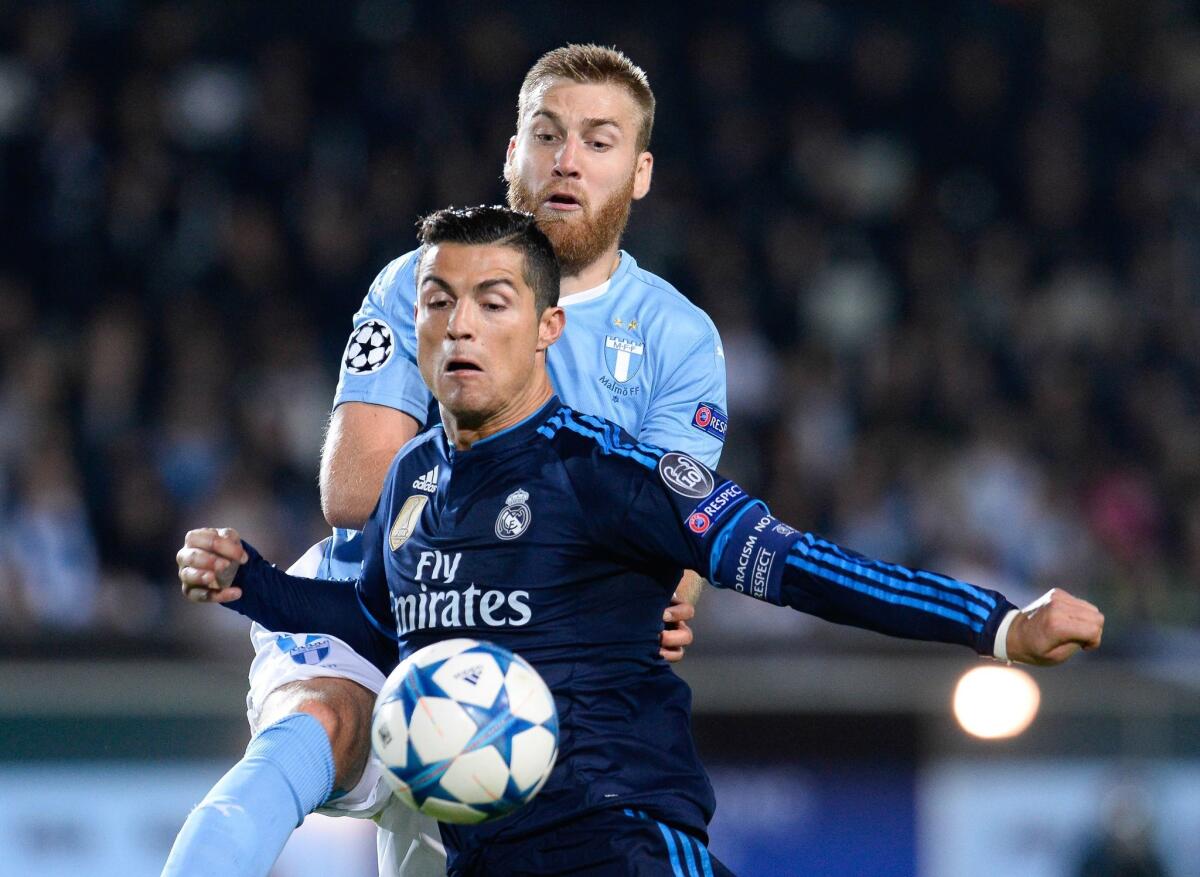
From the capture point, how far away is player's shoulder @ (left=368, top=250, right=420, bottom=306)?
461 cm

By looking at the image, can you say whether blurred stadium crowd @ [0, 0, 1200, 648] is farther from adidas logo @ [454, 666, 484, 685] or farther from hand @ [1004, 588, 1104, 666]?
hand @ [1004, 588, 1104, 666]

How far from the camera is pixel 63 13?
36.0 ft

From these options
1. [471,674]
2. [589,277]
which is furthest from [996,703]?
[471,674]

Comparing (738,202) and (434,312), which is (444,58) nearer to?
(738,202)

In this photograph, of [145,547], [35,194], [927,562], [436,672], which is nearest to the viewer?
[436,672]

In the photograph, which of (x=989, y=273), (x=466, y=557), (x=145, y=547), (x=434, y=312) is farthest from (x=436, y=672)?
(x=989, y=273)

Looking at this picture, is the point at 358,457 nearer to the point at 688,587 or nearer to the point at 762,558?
the point at 688,587

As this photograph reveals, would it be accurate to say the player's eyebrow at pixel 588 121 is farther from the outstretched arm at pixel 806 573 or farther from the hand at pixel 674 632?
Answer: the hand at pixel 674 632

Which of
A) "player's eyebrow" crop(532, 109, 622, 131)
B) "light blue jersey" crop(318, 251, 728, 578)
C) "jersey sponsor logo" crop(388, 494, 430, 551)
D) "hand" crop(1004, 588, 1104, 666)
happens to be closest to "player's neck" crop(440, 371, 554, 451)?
"jersey sponsor logo" crop(388, 494, 430, 551)

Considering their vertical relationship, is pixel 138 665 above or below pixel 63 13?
below

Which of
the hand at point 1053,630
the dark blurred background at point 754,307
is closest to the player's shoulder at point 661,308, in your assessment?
the hand at point 1053,630

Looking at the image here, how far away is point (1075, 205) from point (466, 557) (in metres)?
8.43

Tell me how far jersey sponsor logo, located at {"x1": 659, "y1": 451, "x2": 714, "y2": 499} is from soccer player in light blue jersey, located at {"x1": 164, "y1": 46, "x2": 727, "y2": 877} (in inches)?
24.2

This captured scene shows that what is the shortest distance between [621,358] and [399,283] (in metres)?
0.60
